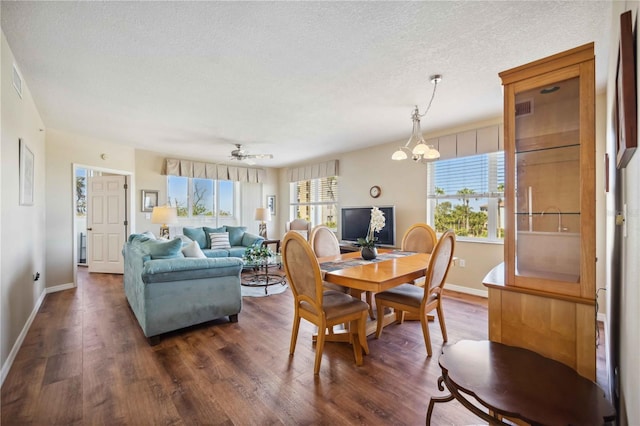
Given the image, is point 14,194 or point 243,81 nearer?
point 14,194

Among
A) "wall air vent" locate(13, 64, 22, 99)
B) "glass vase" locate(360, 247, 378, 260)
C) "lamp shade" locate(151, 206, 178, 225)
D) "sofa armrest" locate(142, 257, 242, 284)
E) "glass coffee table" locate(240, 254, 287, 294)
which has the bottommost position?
"glass coffee table" locate(240, 254, 287, 294)

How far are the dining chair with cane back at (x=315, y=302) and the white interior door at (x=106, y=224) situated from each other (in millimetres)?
4843

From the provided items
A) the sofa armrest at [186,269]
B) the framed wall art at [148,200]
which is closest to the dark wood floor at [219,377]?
the sofa armrest at [186,269]

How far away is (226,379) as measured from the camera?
1995 millimetres

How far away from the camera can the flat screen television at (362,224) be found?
15.8ft

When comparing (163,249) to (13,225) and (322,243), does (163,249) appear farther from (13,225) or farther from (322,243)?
(322,243)

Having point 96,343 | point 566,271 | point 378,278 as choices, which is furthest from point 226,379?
point 566,271

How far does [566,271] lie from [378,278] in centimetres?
103

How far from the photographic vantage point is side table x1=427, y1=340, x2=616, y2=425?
0.93m

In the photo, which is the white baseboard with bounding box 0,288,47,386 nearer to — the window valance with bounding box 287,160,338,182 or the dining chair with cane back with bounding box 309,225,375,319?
the dining chair with cane back with bounding box 309,225,375,319

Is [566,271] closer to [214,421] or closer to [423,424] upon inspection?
A: [423,424]

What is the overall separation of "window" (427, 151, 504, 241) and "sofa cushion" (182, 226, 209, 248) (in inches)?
175

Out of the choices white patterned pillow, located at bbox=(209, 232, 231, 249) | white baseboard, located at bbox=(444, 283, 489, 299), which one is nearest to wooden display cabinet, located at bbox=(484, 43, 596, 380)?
white baseboard, located at bbox=(444, 283, 489, 299)

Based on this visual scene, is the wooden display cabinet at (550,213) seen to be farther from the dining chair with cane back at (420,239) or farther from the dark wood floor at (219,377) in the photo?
the dining chair with cane back at (420,239)
